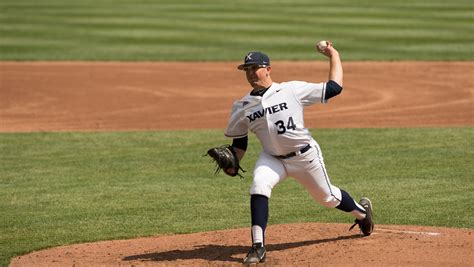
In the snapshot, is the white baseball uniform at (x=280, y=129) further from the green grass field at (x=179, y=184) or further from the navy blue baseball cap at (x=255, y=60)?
the green grass field at (x=179, y=184)

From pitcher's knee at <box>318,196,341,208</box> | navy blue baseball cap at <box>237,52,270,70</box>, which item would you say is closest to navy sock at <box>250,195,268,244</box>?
pitcher's knee at <box>318,196,341,208</box>

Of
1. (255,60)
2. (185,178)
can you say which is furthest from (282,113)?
(185,178)

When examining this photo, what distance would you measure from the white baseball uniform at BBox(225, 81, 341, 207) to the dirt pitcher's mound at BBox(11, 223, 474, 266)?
61cm

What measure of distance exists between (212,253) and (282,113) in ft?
4.34

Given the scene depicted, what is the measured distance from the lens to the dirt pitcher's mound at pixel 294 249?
7.50 m

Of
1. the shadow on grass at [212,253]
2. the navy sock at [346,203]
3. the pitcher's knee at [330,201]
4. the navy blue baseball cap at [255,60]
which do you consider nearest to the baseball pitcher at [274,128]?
the navy blue baseball cap at [255,60]

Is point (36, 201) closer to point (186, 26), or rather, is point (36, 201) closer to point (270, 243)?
point (270, 243)

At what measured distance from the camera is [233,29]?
90.6 feet

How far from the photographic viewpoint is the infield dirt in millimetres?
7789

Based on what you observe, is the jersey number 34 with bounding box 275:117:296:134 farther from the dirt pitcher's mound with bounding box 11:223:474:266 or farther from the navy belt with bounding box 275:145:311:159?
the dirt pitcher's mound with bounding box 11:223:474:266

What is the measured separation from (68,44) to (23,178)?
46.8 feet

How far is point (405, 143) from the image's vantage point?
43.9 ft

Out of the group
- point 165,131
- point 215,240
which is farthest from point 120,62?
point 215,240

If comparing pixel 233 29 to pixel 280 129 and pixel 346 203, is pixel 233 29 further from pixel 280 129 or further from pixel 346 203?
pixel 280 129
